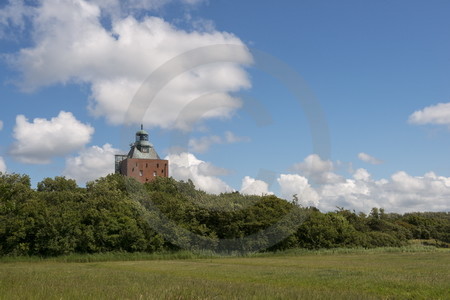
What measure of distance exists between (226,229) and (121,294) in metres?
67.6

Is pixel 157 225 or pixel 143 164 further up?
pixel 143 164

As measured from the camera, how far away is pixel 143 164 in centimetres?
17350

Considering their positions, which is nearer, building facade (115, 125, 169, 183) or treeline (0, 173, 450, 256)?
treeline (0, 173, 450, 256)

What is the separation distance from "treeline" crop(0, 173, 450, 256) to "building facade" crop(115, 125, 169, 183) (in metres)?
66.3

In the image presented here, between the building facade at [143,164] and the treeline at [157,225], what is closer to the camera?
the treeline at [157,225]

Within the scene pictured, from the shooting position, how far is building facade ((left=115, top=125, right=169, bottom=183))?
17212 cm

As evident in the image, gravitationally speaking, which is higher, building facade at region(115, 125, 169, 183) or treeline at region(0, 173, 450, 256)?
building facade at region(115, 125, 169, 183)

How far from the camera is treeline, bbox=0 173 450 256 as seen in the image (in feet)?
234

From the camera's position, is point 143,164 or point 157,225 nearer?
point 157,225

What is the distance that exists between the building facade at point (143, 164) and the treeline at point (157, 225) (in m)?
66.3

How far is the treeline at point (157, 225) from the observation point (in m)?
71.4

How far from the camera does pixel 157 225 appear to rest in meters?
80.2

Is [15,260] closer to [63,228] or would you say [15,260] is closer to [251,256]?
[63,228]

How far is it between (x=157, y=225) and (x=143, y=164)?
95365mm
